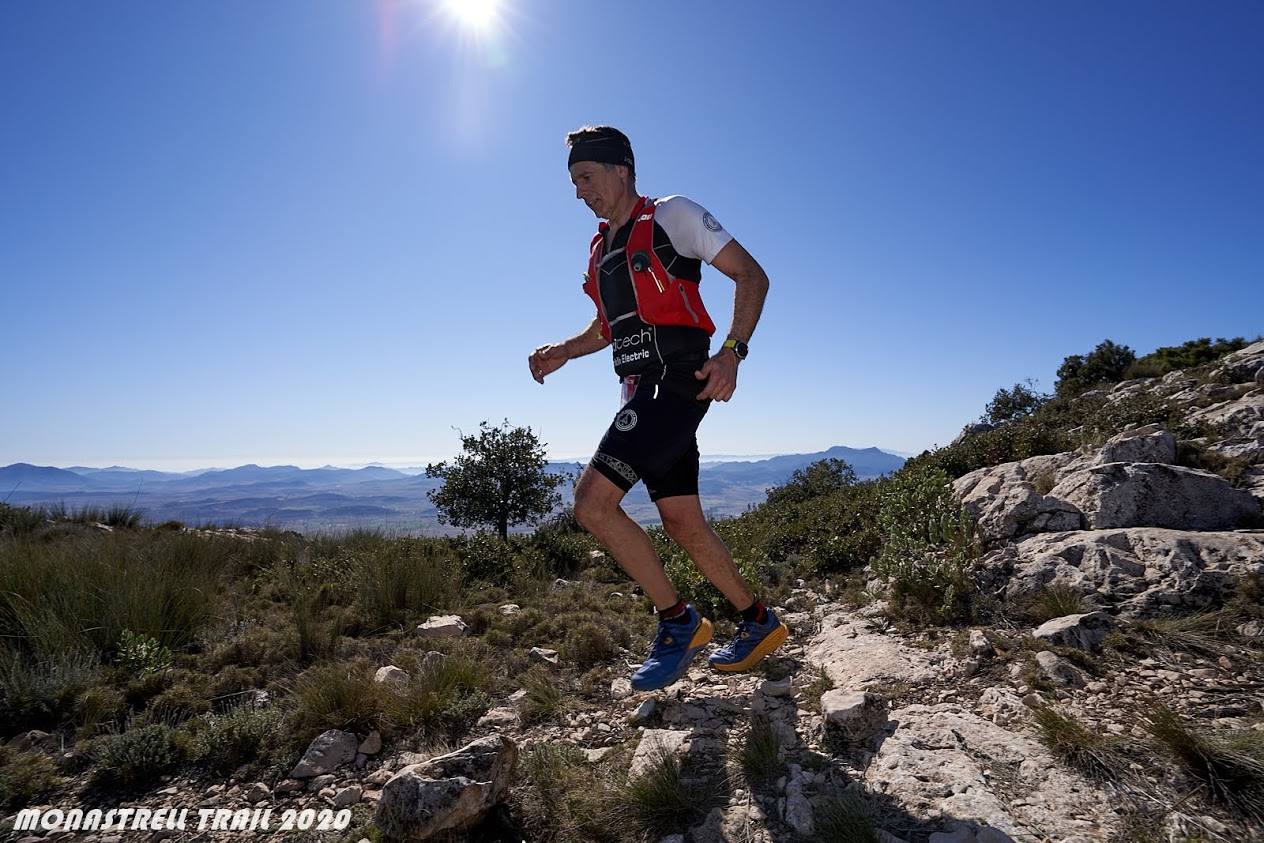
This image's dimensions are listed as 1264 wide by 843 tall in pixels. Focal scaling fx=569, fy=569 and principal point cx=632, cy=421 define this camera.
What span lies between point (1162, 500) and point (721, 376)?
3147 millimetres

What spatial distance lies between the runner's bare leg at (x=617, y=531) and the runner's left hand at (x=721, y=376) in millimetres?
636

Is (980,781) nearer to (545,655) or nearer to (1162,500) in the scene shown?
(545,655)

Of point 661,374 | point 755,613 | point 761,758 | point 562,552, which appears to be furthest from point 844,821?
point 562,552

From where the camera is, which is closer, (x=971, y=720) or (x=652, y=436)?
(x=971, y=720)

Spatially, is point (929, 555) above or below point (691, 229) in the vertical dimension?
below

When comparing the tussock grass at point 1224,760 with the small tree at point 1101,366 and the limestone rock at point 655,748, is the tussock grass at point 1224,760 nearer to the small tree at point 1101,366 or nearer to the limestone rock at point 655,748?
the limestone rock at point 655,748

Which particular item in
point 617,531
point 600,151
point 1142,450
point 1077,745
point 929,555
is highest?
point 600,151

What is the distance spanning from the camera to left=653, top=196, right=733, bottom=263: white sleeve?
273 centimetres

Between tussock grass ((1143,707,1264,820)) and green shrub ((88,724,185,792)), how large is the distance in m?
3.68

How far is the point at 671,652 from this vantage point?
281 cm

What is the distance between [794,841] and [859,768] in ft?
1.46

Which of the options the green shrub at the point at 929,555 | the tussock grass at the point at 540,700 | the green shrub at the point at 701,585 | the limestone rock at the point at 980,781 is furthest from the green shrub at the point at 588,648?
the limestone rock at the point at 980,781

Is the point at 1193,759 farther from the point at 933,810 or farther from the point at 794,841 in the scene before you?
the point at 794,841

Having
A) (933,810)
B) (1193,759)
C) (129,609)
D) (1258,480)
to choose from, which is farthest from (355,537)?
(1258,480)
